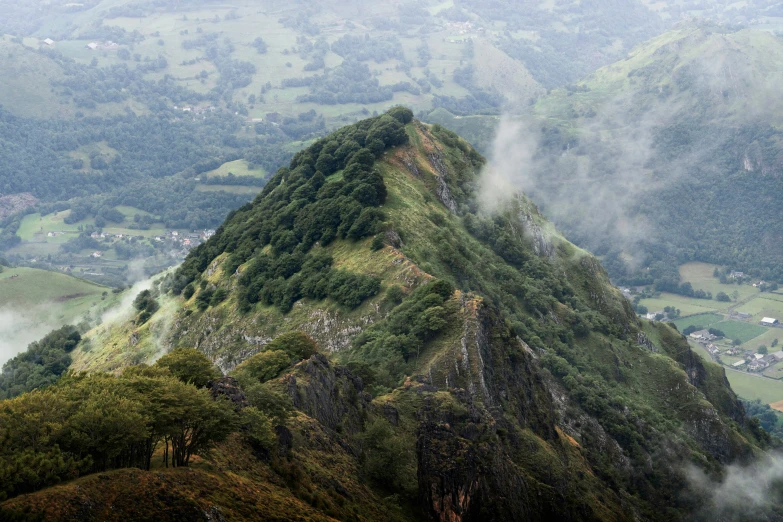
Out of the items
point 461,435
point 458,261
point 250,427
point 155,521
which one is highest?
point 155,521

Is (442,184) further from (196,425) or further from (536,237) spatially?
(196,425)

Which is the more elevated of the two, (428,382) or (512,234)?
(428,382)

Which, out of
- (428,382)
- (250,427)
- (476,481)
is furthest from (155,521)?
(428,382)

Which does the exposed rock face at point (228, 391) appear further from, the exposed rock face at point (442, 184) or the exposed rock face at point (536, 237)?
the exposed rock face at point (536, 237)

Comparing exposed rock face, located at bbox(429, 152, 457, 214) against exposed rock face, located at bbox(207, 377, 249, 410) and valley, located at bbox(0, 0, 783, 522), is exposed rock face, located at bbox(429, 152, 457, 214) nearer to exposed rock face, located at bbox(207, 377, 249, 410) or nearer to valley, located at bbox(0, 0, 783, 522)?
valley, located at bbox(0, 0, 783, 522)

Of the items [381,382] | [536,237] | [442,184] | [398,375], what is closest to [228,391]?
[381,382]

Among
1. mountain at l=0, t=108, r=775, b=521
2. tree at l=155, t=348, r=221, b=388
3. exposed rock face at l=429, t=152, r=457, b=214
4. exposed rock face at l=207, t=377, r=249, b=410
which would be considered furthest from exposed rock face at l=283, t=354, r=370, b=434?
exposed rock face at l=429, t=152, r=457, b=214

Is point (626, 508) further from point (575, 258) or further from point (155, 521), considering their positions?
point (575, 258)
